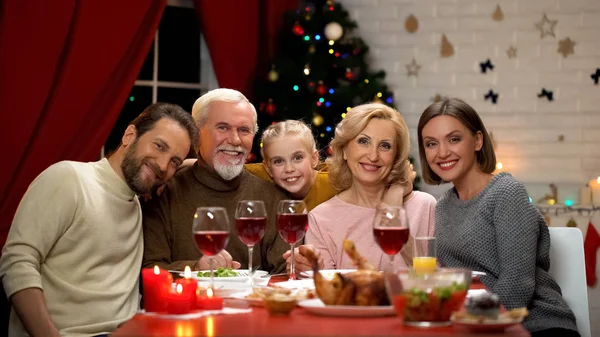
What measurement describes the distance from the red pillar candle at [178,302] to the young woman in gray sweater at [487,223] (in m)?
1.21

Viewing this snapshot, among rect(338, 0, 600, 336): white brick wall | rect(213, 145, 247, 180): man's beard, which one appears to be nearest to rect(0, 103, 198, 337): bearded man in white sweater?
rect(213, 145, 247, 180): man's beard

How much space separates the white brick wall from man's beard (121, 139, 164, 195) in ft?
12.1

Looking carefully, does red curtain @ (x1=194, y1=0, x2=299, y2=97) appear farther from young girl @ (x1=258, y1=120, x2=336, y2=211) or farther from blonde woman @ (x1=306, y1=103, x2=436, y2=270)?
blonde woman @ (x1=306, y1=103, x2=436, y2=270)

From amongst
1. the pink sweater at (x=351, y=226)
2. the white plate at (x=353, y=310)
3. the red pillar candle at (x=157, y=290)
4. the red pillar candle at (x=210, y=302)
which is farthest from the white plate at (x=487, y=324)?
the pink sweater at (x=351, y=226)

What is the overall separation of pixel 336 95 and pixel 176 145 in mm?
2906

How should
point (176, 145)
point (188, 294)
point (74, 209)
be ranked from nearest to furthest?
point (188, 294) → point (74, 209) → point (176, 145)

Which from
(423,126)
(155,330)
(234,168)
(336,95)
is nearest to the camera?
(155,330)

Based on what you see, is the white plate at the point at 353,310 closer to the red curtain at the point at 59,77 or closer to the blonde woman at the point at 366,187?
the blonde woman at the point at 366,187

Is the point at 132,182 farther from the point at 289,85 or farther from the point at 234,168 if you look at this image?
the point at 289,85

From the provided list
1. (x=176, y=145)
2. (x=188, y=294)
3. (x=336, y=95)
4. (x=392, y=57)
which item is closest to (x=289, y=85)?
(x=336, y=95)

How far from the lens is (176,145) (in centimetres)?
288

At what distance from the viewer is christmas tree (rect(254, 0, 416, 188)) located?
5.70 metres

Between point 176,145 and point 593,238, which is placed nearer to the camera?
point 176,145

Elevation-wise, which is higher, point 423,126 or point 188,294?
point 423,126
